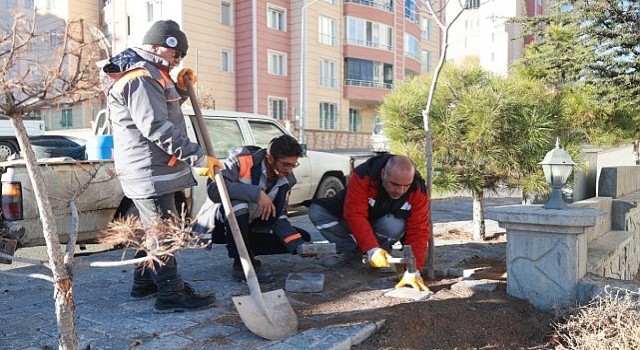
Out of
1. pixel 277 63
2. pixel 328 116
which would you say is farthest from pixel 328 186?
pixel 328 116

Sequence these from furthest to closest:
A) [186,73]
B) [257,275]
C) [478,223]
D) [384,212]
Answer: [478,223]
[384,212]
[257,275]
[186,73]

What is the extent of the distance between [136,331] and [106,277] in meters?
1.50

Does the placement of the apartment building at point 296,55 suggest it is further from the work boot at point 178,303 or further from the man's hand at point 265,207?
the work boot at point 178,303

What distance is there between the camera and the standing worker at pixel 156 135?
2950 millimetres

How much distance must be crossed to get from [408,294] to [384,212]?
0.89 meters

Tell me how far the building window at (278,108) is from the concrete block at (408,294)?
23.6 m

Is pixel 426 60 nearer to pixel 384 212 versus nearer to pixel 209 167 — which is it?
pixel 384 212

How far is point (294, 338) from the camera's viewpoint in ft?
9.11

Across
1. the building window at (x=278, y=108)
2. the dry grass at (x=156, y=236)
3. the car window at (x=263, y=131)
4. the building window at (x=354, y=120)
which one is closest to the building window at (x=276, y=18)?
the building window at (x=278, y=108)

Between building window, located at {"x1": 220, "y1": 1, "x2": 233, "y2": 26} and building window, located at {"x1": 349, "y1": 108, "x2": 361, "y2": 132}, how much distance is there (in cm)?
967

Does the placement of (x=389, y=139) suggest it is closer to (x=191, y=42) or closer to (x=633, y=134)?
(x=633, y=134)

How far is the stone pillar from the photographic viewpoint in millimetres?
3137

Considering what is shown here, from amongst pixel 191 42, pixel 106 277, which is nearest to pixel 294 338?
pixel 106 277

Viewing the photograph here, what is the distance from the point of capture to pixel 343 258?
15.7 ft
